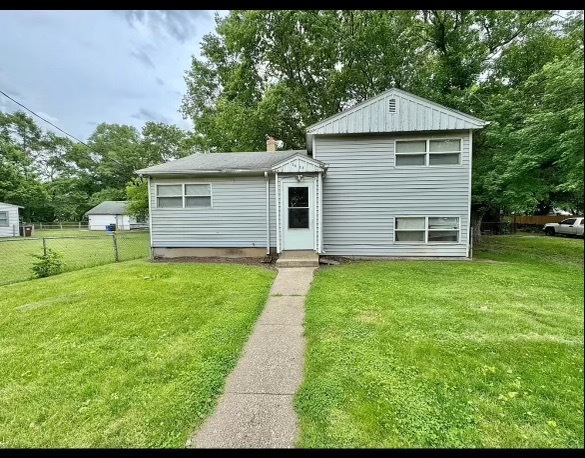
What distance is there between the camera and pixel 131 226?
19250 mm

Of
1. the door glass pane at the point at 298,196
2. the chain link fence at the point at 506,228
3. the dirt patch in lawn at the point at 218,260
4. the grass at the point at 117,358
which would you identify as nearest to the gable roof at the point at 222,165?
the door glass pane at the point at 298,196

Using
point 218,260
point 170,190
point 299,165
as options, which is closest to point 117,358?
point 218,260

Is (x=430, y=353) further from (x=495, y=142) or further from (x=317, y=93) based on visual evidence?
(x=317, y=93)

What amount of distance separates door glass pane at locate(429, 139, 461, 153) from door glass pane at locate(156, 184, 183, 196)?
24.5 ft

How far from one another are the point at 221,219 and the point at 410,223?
5616 millimetres

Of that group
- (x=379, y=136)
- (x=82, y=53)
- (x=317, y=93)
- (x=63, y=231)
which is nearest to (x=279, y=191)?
(x=379, y=136)

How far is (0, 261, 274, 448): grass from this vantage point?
2031mm

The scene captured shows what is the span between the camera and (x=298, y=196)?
8.04 metres

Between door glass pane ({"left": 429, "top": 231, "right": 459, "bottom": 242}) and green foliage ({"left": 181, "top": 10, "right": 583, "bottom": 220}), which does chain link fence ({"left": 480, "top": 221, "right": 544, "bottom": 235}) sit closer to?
green foliage ({"left": 181, "top": 10, "right": 583, "bottom": 220})

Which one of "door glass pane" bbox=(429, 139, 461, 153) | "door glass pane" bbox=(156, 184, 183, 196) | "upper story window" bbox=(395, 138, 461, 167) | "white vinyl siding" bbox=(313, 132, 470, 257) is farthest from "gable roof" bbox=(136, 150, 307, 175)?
"door glass pane" bbox=(429, 139, 461, 153)

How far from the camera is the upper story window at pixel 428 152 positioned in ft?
26.2

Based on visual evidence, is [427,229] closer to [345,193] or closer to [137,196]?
[345,193]

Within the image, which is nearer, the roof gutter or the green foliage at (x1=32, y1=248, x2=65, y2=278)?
the green foliage at (x1=32, y1=248, x2=65, y2=278)

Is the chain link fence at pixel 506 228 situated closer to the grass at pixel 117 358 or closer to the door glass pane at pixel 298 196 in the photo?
the grass at pixel 117 358
